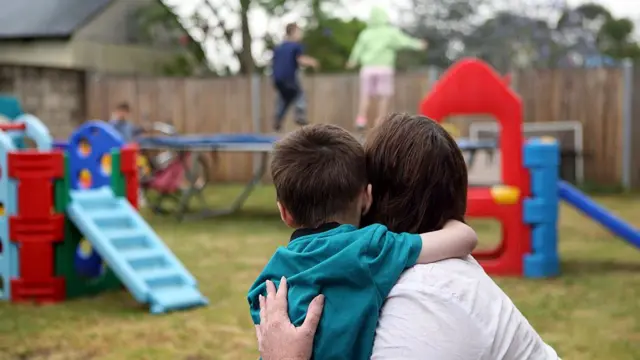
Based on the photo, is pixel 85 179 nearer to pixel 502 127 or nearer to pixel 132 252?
pixel 132 252

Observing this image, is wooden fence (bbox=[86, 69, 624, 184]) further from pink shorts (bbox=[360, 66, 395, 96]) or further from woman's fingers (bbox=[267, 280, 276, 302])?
woman's fingers (bbox=[267, 280, 276, 302])

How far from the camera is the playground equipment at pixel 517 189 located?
19.1ft

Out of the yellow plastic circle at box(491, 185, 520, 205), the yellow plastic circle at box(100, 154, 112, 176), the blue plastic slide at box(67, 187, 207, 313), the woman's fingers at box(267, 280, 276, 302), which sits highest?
the woman's fingers at box(267, 280, 276, 302)

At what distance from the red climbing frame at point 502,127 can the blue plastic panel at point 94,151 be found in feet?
7.88

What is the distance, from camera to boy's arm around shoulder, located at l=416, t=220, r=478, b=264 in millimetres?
1586

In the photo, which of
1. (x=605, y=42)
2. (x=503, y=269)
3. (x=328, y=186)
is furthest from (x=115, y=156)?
(x=605, y=42)

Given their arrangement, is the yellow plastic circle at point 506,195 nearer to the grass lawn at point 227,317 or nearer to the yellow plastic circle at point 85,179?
the grass lawn at point 227,317

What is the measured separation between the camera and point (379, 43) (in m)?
10.8

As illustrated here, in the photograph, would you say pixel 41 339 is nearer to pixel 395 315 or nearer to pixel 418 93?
pixel 395 315

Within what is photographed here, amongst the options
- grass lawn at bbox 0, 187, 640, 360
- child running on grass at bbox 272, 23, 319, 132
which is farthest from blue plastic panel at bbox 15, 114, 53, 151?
child running on grass at bbox 272, 23, 319, 132

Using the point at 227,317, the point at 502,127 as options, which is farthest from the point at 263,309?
the point at 502,127

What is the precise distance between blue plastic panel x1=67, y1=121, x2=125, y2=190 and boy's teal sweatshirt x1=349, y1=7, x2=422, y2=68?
5.14 m

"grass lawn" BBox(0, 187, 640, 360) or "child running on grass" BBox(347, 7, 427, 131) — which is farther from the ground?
"child running on grass" BBox(347, 7, 427, 131)

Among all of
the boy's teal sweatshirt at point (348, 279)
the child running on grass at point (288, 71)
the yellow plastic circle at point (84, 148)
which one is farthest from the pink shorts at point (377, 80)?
the boy's teal sweatshirt at point (348, 279)
